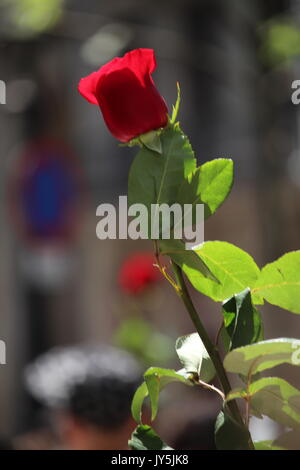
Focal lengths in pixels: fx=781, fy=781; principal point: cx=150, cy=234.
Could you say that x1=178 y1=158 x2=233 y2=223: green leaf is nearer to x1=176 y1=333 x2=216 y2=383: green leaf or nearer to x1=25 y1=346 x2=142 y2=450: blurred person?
x1=176 y1=333 x2=216 y2=383: green leaf

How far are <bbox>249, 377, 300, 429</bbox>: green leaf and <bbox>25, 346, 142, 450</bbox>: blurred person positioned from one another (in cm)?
168

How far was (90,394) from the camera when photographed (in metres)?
2.23

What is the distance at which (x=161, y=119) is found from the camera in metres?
0.49

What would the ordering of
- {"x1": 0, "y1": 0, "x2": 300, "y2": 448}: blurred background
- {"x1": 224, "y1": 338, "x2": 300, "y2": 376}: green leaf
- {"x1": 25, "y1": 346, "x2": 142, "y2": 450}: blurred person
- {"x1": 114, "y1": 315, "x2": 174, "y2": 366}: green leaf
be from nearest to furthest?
{"x1": 224, "y1": 338, "x2": 300, "y2": 376}: green leaf < {"x1": 25, "y1": 346, "x2": 142, "y2": 450}: blurred person < {"x1": 0, "y1": 0, "x2": 300, "y2": 448}: blurred background < {"x1": 114, "y1": 315, "x2": 174, "y2": 366}: green leaf

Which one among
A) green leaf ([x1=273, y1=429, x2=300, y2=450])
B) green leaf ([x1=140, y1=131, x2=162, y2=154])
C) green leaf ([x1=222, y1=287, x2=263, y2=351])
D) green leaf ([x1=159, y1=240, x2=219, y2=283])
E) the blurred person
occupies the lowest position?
the blurred person

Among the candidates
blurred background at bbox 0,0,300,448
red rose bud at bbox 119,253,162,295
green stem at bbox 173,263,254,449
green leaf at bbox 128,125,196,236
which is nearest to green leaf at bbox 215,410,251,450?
green stem at bbox 173,263,254,449

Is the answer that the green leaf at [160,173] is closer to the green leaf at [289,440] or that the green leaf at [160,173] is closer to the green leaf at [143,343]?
the green leaf at [289,440]

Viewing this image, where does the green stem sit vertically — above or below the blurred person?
above

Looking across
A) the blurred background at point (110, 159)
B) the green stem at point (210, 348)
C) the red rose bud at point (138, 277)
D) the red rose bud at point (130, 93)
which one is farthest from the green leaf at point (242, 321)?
the red rose bud at point (138, 277)

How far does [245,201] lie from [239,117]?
3.20 ft

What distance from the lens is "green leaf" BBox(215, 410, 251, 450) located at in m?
0.42

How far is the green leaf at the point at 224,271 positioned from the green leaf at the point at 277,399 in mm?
61
